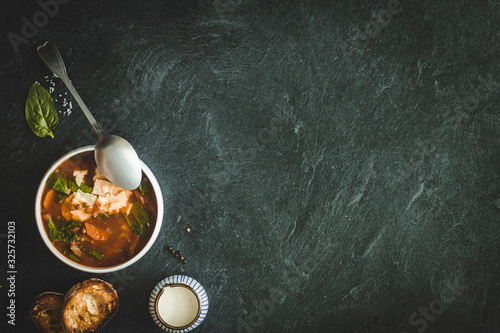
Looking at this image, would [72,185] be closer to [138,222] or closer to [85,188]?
[85,188]

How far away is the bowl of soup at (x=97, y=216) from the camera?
75.8 inches

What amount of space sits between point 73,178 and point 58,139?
0.95 feet

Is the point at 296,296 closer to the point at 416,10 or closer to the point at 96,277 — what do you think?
the point at 96,277

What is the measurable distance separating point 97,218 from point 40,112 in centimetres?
61

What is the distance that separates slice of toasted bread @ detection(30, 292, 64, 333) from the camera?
6.66 feet

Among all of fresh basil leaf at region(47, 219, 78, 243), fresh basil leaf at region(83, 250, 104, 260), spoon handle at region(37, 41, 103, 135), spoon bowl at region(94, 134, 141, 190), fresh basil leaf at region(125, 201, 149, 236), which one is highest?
spoon handle at region(37, 41, 103, 135)

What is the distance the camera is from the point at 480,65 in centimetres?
212

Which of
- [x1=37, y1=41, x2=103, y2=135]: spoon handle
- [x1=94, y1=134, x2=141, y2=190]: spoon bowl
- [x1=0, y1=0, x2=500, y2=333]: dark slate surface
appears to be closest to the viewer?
[x1=94, y1=134, x2=141, y2=190]: spoon bowl

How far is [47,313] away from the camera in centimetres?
204

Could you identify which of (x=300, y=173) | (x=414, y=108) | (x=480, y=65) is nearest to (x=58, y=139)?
(x=300, y=173)

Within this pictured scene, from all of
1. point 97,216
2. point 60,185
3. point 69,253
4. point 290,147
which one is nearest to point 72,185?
point 60,185

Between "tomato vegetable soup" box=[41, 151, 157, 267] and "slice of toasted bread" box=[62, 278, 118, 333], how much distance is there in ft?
0.42

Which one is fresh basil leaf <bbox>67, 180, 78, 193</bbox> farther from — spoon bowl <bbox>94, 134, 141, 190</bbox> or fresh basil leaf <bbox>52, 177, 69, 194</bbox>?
spoon bowl <bbox>94, 134, 141, 190</bbox>

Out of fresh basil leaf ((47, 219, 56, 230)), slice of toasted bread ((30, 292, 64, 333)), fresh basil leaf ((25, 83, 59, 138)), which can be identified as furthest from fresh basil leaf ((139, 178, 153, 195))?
slice of toasted bread ((30, 292, 64, 333))
